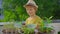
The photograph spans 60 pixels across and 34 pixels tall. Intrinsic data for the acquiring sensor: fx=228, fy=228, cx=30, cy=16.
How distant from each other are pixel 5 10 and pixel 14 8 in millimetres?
204

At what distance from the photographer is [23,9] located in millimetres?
4406

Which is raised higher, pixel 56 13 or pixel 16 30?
pixel 16 30

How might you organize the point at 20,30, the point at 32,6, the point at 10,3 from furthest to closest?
the point at 10,3 < the point at 32,6 < the point at 20,30

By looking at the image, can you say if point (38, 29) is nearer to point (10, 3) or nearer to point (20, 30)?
point (20, 30)

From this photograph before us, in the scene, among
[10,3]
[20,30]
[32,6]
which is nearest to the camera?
[20,30]

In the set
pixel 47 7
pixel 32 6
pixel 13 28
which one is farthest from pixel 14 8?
pixel 13 28

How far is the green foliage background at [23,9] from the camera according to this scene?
13.8ft

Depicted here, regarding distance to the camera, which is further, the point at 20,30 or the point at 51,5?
the point at 51,5

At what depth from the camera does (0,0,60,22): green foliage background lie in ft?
13.8

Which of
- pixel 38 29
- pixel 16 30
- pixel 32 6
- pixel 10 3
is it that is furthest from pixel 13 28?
pixel 10 3

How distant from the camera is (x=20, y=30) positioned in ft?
5.87

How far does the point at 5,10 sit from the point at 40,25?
9.35ft

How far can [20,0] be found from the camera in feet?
13.9

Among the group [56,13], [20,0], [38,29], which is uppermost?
[38,29]
